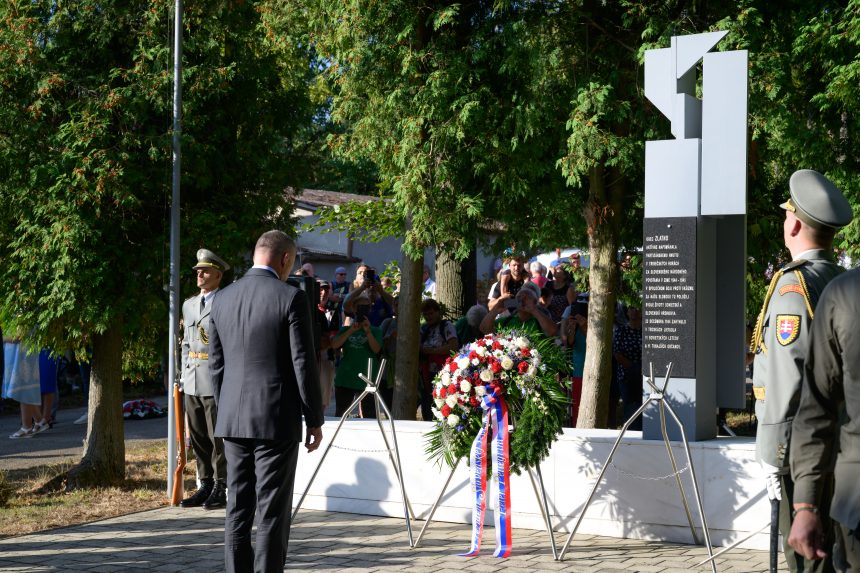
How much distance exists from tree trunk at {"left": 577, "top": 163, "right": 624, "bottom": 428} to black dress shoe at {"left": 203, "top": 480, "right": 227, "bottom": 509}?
13.3 feet

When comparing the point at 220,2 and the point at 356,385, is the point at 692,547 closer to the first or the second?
the point at 356,385

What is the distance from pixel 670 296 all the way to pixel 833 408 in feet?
16.1

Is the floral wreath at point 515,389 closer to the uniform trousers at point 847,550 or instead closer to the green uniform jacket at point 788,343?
the green uniform jacket at point 788,343

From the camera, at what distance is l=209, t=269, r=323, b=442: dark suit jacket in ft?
20.1

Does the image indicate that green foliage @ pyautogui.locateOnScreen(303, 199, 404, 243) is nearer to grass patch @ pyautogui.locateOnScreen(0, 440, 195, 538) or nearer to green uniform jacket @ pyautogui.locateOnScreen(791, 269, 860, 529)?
grass patch @ pyautogui.locateOnScreen(0, 440, 195, 538)

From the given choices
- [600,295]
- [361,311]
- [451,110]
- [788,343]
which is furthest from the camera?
[361,311]

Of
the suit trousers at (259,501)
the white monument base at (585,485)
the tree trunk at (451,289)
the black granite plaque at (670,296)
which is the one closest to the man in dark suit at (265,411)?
the suit trousers at (259,501)

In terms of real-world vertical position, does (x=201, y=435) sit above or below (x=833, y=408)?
below

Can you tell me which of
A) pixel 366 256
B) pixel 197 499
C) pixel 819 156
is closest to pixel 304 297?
pixel 197 499

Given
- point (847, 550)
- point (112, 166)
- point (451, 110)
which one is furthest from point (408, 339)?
point (847, 550)

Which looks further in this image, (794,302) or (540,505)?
(540,505)

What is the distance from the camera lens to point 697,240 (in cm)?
820

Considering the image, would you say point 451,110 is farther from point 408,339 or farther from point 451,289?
point 451,289

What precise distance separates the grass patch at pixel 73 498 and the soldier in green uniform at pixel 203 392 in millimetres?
512
